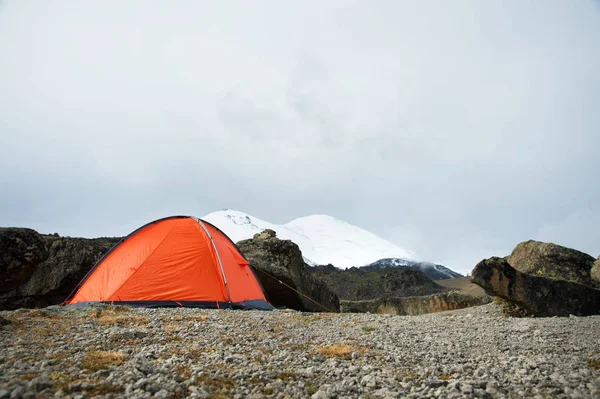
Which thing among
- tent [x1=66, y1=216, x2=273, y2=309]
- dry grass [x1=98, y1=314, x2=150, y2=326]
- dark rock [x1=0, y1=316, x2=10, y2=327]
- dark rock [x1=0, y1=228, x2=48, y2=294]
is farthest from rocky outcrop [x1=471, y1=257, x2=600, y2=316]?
dark rock [x1=0, y1=228, x2=48, y2=294]

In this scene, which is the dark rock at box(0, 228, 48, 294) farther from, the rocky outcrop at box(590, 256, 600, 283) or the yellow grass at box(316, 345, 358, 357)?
the rocky outcrop at box(590, 256, 600, 283)

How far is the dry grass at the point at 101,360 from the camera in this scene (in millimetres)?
4746

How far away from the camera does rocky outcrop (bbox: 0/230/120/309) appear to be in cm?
1374

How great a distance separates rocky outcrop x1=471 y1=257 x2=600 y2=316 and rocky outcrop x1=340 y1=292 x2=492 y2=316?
6.42 meters

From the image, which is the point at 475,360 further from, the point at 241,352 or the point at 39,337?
the point at 39,337

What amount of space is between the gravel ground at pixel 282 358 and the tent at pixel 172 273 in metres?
2.94

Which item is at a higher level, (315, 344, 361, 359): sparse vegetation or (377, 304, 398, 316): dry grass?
(377, 304, 398, 316): dry grass

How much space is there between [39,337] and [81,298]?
22.8ft

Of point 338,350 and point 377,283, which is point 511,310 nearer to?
point 338,350

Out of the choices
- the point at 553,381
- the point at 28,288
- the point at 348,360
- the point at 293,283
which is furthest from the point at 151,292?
the point at 553,381

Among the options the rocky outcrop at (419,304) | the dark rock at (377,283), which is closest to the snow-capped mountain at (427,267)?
the dark rock at (377,283)

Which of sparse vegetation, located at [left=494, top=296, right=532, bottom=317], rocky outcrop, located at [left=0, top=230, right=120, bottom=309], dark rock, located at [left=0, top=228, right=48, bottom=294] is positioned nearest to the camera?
dark rock, located at [left=0, top=228, right=48, bottom=294]

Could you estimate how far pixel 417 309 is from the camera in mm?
21094

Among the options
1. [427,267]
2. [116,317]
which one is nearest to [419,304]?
[116,317]
